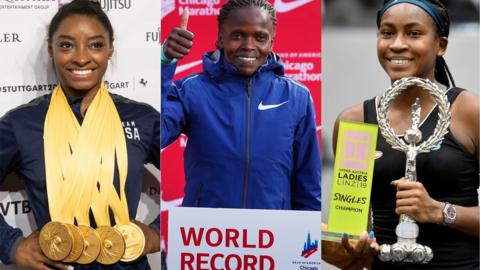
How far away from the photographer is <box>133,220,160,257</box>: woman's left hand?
2633 mm

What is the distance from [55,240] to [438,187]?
1246 mm

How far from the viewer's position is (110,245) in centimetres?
258

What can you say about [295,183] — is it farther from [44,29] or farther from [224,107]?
[44,29]

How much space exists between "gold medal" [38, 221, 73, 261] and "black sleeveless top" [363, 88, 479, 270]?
1008 millimetres

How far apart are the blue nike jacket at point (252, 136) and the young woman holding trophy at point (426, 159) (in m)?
0.19

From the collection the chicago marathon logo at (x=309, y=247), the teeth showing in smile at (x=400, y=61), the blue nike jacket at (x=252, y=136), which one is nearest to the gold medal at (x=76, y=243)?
the blue nike jacket at (x=252, y=136)

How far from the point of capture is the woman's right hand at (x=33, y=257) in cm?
259

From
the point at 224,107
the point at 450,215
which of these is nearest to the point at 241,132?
the point at 224,107

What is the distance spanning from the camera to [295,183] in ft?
8.25

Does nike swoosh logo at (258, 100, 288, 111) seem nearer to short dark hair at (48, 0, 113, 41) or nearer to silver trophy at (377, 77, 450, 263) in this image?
silver trophy at (377, 77, 450, 263)

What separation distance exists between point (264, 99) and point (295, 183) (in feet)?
0.96

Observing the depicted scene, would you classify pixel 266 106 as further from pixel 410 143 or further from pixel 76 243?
pixel 76 243

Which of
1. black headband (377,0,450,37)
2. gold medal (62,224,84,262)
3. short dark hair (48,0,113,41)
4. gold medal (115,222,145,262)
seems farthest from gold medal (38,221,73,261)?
black headband (377,0,450,37)

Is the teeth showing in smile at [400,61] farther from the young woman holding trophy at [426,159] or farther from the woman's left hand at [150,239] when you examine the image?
the woman's left hand at [150,239]
